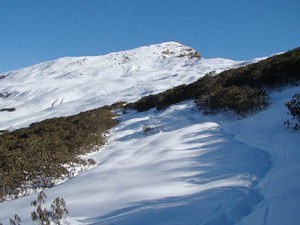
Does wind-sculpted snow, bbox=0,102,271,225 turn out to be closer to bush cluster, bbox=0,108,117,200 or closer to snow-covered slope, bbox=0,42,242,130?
bush cluster, bbox=0,108,117,200

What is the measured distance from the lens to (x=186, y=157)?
24.9ft

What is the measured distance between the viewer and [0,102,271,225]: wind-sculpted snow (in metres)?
4.67

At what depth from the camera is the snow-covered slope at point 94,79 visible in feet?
106

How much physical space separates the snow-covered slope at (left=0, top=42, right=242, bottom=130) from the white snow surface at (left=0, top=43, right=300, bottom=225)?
1779cm

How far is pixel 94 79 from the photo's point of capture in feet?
172

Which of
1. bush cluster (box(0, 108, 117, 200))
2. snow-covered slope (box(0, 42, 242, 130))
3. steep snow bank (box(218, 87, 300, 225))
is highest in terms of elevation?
snow-covered slope (box(0, 42, 242, 130))

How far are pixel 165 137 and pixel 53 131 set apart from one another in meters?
5.49

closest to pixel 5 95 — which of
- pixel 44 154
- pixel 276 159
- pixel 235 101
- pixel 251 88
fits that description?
pixel 44 154

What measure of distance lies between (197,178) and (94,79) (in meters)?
47.6

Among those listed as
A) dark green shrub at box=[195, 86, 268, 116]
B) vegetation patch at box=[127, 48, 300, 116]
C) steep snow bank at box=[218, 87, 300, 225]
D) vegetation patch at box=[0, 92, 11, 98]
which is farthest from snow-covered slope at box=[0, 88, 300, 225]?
vegetation patch at box=[0, 92, 11, 98]

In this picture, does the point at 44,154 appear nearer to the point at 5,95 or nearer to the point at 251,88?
the point at 251,88

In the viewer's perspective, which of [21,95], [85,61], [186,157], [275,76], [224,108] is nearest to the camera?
[186,157]

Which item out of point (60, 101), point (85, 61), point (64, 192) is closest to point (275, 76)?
point (64, 192)

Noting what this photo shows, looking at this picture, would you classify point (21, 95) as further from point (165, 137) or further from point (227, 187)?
point (227, 187)
